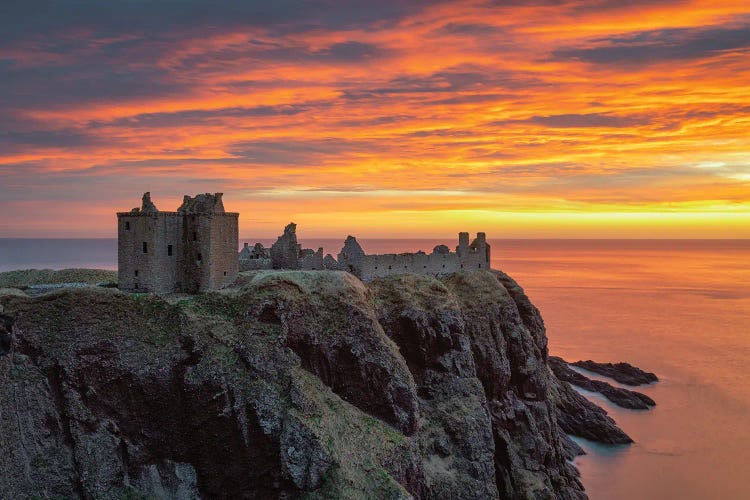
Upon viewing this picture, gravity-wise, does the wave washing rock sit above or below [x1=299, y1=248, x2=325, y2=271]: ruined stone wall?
below

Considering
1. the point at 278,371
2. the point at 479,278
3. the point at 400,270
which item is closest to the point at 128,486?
the point at 278,371

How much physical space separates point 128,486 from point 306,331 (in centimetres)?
1627

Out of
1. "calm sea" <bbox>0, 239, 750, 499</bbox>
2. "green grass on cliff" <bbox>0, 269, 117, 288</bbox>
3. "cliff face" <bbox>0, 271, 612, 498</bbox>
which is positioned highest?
"green grass on cliff" <bbox>0, 269, 117, 288</bbox>

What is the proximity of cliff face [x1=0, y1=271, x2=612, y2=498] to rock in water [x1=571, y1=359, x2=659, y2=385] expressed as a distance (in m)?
47.7

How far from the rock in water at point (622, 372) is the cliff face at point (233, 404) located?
47731 millimetres

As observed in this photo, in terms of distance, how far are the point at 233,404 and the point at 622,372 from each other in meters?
77.3

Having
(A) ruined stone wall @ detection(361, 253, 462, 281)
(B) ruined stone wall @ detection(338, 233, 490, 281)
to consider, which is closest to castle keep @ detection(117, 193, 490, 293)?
(B) ruined stone wall @ detection(338, 233, 490, 281)

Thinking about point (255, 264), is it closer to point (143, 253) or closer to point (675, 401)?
point (143, 253)

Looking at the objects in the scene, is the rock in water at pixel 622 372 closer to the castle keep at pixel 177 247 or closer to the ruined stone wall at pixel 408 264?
the ruined stone wall at pixel 408 264

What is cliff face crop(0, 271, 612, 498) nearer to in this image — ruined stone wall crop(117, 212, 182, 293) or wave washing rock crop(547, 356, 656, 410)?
ruined stone wall crop(117, 212, 182, 293)

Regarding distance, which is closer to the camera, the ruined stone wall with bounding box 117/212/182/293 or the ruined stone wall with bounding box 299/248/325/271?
the ruined stone wall with bounding box 117/212/182/293

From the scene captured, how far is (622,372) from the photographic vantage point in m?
107

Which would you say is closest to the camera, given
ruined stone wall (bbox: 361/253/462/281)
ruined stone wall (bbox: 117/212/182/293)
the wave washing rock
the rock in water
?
ruined stone wall (bbox: 117/212/182/293)

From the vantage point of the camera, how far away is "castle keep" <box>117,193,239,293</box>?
57375mm
